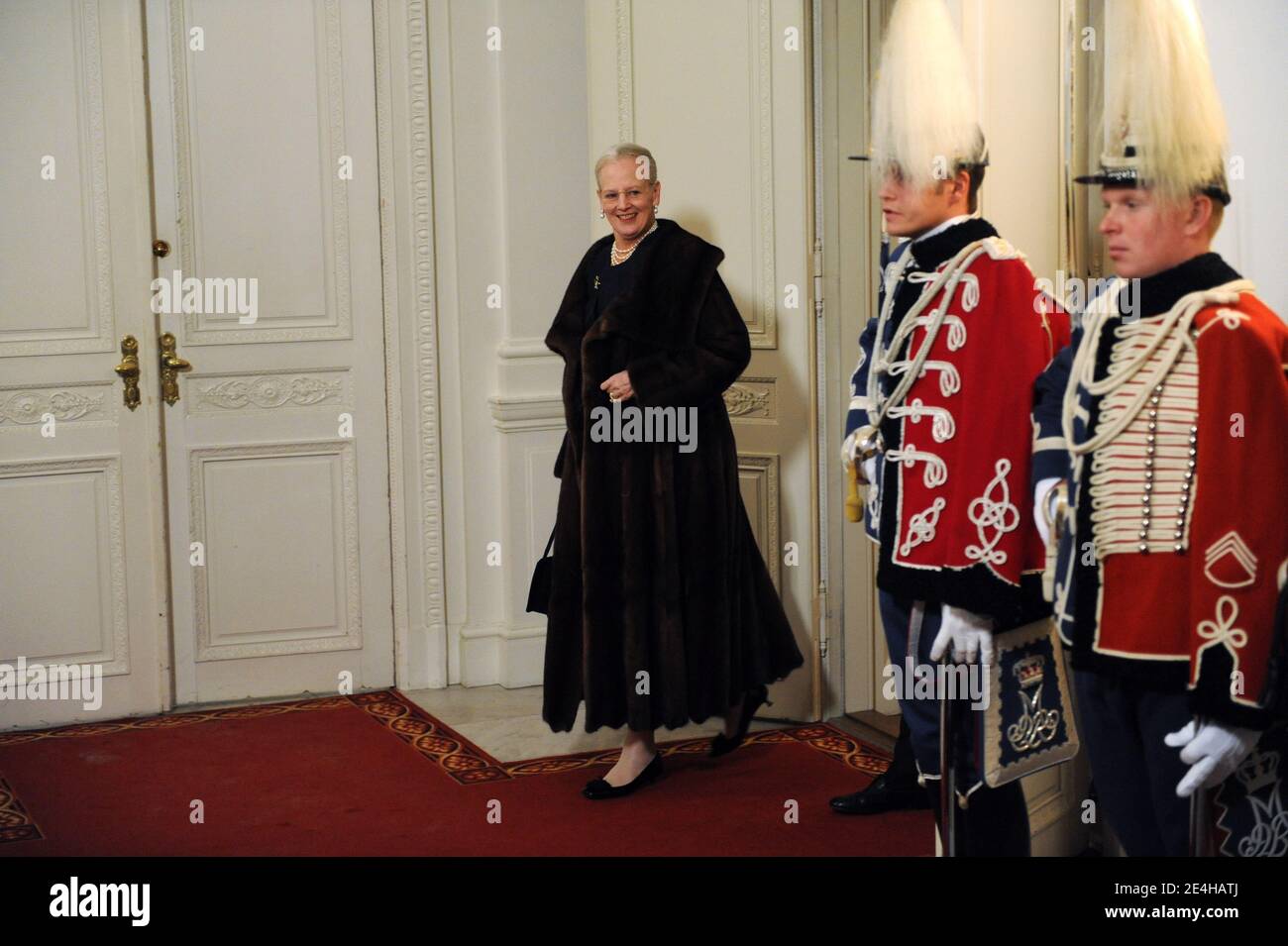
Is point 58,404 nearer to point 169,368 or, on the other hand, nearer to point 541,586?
point 169,368

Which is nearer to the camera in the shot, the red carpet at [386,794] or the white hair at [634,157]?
the red carpet at [386,794]

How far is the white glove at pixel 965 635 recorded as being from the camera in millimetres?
2609

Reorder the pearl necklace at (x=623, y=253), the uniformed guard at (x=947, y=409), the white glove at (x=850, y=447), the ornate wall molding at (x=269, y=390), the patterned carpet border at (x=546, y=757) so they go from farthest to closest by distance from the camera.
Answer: the ornate wall molding at (x=269, y=390), the patterned carpet border at (x=546, y=757), the pearl necklace at (x=623, y=253), the white glove at (x=850, y=447), the uniformed guard at (x=947, y=409)

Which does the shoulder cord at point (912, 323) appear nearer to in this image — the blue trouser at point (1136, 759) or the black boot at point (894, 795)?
the blue trouser at point (1136, 759)

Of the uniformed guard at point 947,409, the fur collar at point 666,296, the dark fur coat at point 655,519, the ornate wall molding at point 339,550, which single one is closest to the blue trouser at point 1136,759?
the uniformed guard at point 947,409

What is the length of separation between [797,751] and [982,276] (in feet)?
6.55

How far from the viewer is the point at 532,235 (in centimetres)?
509

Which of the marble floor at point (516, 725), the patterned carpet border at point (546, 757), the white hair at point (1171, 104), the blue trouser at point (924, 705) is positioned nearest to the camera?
the white hair at point (1171, 104)

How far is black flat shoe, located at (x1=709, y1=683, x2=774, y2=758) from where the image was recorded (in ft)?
13.9

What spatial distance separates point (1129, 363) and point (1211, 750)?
539 mm

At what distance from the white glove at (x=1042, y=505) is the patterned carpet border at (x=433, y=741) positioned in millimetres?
1819

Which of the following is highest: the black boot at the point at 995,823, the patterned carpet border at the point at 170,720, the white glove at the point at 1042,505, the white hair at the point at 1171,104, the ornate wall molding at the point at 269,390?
the white hair at the point at 1171,104

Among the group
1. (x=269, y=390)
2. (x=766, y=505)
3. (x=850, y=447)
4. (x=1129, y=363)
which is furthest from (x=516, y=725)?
(x=1129, y=363)

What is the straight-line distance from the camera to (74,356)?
4703 millimetres
